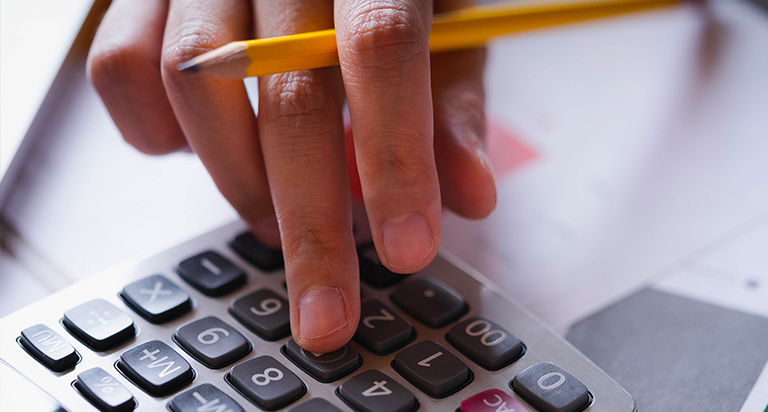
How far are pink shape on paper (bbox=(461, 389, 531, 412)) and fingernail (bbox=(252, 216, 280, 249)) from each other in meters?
0.14

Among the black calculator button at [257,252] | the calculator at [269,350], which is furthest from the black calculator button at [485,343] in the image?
the black calculator button at [257,252]

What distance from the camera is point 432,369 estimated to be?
0.30 m

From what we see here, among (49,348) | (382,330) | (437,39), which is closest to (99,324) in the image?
(49,348)

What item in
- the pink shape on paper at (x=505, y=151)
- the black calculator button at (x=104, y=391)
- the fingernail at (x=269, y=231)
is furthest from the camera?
the pink shape on paper at (x=505, y=151)

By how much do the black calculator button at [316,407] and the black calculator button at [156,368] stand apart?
0.17 feet

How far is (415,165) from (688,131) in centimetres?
33

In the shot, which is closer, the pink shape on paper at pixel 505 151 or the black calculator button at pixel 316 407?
the black calculator button at pixel 316 407

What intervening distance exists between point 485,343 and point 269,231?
134 millimetres

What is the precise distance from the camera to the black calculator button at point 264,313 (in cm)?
32

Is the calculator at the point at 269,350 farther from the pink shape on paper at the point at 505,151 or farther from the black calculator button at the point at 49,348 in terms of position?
the pink shape on paper at the point at 505,151

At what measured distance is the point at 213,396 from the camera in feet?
0.92

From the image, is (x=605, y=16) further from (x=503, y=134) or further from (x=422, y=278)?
(x=422, y=278)

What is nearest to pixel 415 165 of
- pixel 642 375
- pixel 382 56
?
pixel 382 56

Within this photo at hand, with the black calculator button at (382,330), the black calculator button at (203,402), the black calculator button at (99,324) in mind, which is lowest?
the black calculator button at (382,330)
